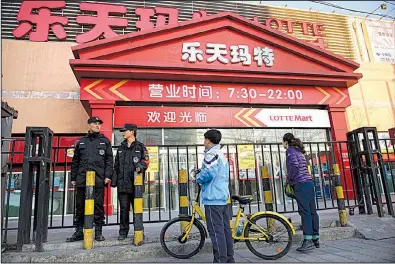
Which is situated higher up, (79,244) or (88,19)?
(88,19)

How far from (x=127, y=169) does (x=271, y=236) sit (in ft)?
7.72

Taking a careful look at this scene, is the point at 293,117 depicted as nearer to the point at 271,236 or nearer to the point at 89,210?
the point at 271,236

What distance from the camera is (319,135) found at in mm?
10867

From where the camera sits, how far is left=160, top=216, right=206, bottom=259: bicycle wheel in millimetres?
3984

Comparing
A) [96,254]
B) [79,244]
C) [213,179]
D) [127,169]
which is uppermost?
[127,169]

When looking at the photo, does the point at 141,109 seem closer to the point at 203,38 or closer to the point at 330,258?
the point at 203,38

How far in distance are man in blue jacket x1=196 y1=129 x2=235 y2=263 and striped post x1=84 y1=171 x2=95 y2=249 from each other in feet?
5.65

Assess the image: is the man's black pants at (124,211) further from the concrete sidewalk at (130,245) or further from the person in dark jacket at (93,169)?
the person in dark jacket at (93,169)

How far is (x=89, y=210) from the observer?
4.18 metres

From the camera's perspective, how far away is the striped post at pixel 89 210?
4.08 m

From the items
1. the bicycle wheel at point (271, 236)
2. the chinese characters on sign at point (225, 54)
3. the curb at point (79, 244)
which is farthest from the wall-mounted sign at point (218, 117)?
the bicycle wheel at point (271, 236)

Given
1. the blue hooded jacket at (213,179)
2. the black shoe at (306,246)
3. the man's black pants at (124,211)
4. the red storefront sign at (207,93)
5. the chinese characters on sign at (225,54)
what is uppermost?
the chinese characters on sign at (225,54)

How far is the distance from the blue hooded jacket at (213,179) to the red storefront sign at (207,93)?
6183 millimetres

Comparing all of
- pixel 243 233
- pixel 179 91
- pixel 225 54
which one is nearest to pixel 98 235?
pixel 243 233
